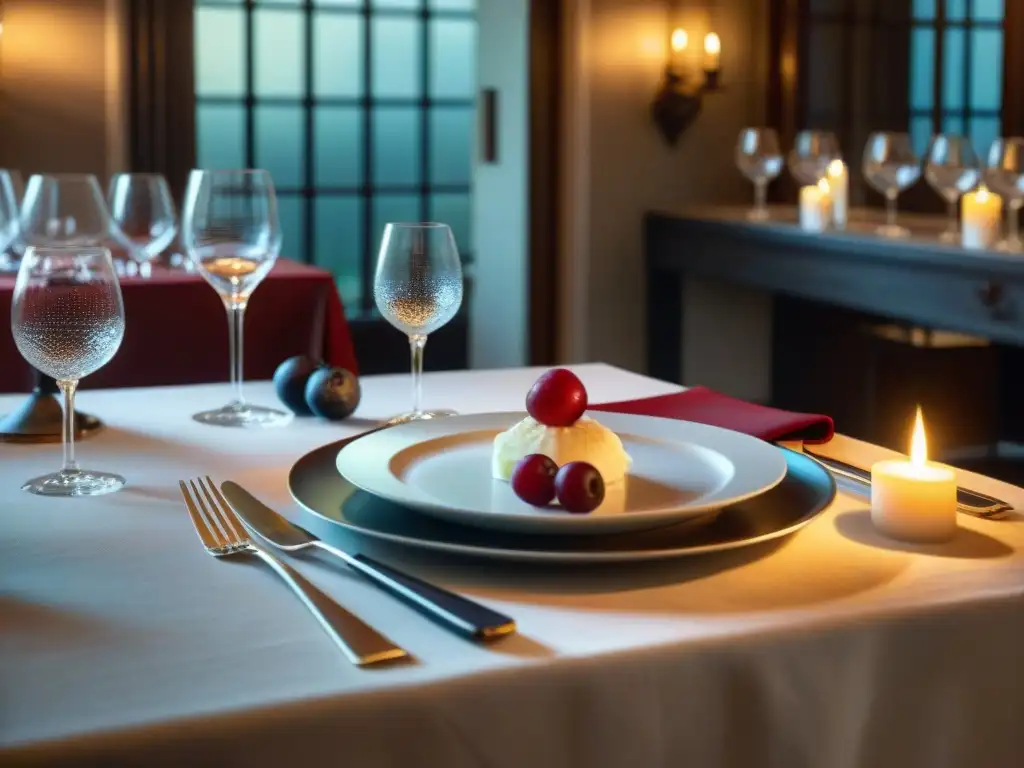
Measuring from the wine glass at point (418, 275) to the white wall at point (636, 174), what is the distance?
328 centimetres

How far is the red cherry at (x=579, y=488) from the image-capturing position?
742 millimetres

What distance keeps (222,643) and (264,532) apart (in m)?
0.17

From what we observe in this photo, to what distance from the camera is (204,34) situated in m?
4.60

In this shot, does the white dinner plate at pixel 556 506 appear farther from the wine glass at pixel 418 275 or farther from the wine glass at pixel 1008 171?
the wine glass at pixel 1008 171

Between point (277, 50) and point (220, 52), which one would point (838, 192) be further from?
point (220, 52)

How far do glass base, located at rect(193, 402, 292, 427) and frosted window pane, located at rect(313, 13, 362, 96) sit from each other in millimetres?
3698

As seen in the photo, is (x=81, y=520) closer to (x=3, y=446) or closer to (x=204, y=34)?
(x=3, y=446)

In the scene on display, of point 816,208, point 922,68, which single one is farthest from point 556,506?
point 922,68

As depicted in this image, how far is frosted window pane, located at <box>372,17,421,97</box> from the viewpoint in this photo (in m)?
4.82

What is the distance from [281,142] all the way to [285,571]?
4.23 meters

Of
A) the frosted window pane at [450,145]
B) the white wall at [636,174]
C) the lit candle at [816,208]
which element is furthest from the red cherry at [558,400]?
the frosted window pane at [450,145]

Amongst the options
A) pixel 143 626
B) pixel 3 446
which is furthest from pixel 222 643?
pixel 3 446

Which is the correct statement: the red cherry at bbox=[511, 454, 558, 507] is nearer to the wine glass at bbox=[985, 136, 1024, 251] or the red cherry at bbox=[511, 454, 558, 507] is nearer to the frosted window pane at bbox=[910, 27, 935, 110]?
the wine glass at bbox=[985, 136, 1024, 251]

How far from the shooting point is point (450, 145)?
5.05 metres
